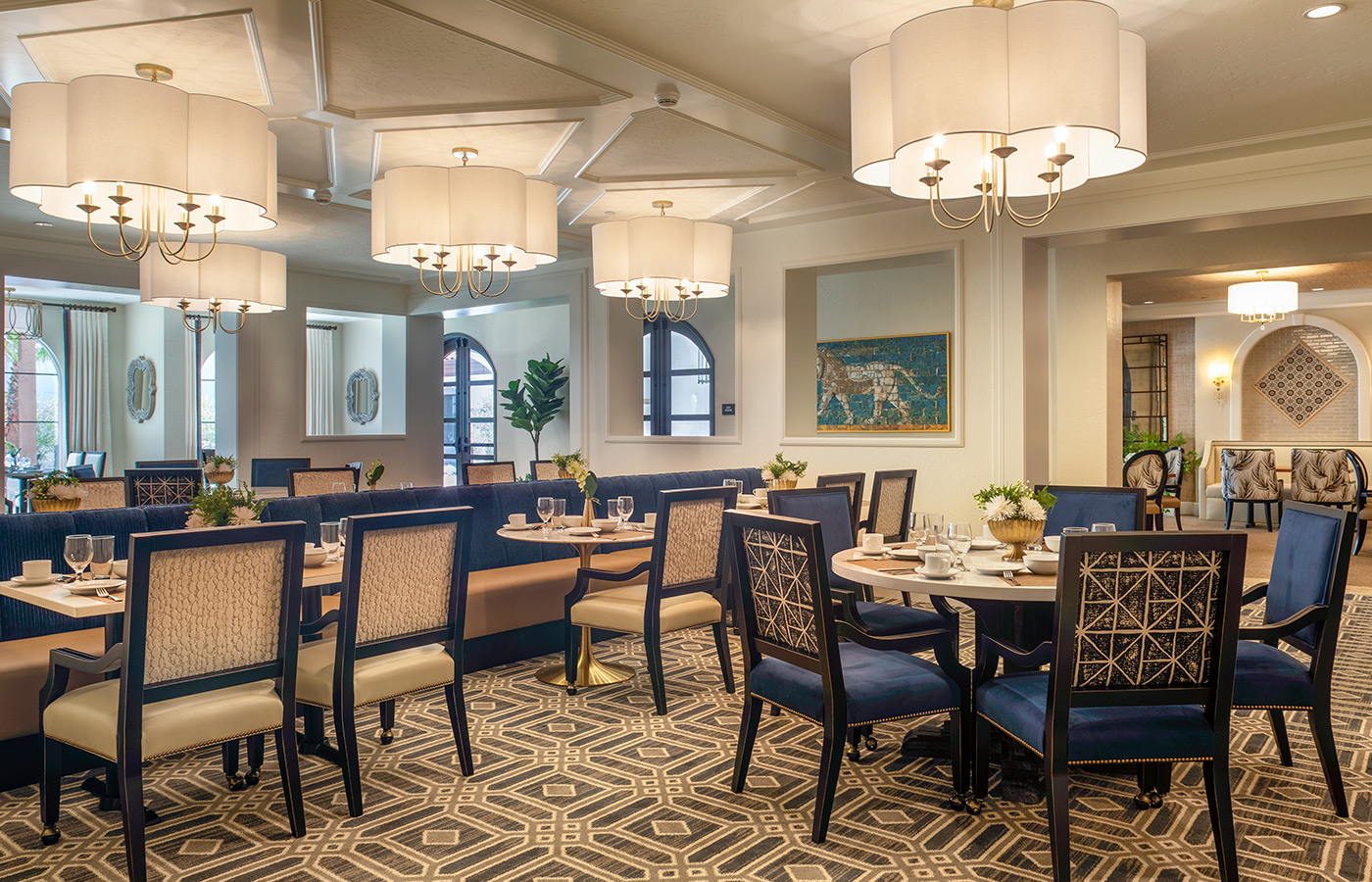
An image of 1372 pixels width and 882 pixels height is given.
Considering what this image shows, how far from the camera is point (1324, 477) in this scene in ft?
36.9

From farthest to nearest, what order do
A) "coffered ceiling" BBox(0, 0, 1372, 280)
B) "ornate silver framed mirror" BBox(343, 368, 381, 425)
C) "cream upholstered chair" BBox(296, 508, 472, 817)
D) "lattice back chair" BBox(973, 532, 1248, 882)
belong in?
"ornate silver framed mirror" BBox(343, 368, 381, 425) < "coffered ceiling" BBox(0, 0, 1372, 280) < "cream upholstered chair" BBox(296, 508, 472, 817) < "lattice back chair" BBox(973, 532, 1248, 882)

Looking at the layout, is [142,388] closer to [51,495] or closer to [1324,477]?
[51,495]

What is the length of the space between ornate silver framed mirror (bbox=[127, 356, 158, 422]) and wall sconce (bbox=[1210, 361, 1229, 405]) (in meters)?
14.2

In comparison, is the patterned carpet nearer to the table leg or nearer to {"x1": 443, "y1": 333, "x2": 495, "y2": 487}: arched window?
the table leg

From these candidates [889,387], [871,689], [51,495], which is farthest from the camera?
[889,387]

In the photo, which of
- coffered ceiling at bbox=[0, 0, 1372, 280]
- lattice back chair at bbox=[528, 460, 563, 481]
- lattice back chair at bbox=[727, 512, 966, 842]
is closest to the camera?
lattice back chair at bbox=[727, 512, 966, 842]

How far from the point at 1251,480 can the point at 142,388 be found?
1414 cm

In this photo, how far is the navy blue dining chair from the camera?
3.96 m

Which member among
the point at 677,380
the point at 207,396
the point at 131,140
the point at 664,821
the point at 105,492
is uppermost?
the point at 131,140

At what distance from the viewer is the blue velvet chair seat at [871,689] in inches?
Answer: 108

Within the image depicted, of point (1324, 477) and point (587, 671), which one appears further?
point (1324, 477)

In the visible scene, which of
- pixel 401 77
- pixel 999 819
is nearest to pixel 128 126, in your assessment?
pixel 401 77

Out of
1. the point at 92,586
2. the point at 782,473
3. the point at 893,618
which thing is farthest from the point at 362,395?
the point at 893,618

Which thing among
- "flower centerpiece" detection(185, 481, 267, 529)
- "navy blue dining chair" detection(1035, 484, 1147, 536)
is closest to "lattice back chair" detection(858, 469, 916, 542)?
"navy blue dining chair" detection(1035, 484, 1147, 536)
